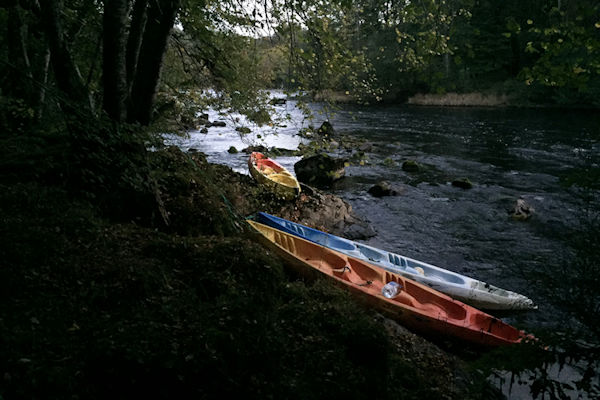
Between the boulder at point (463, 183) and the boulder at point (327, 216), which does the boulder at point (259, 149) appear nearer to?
the boulder at point (327, 216)

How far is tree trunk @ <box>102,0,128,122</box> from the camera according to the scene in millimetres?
3982

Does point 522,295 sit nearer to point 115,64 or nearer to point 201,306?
point 201,306

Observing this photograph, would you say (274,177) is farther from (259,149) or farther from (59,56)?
(59,56)

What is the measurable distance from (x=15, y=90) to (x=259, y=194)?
5.40 metres

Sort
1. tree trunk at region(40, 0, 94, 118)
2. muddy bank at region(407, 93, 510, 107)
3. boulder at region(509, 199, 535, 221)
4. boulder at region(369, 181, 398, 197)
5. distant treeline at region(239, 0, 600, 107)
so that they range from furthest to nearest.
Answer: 1. muddy bank at region(407, 93, 510, 107)
2. boulder at region(369, 181, 398, 197)
3. boulder at region(509, 199, 535, 221)
4. tree trunk at region(40, 0, 94, 118)
5. distant treeline at region(239, 0, 600, 107)

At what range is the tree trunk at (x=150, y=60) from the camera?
4.90 m

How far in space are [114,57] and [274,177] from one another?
7077 millimetres

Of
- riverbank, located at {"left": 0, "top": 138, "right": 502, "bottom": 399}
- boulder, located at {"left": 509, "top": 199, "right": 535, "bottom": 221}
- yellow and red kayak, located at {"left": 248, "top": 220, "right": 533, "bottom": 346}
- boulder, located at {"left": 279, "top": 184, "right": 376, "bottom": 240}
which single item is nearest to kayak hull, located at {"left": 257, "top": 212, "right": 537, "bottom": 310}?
yellow and red kayak, located at {"left": 248, "top": 220, "right": 533, "bottom": 346}

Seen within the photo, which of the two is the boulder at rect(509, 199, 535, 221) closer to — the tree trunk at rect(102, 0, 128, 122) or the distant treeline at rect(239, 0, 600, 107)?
the distant treeline at rect(239, 0, 600, 107)

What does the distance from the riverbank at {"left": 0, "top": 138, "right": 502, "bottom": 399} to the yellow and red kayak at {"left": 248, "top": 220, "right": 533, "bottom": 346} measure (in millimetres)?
747

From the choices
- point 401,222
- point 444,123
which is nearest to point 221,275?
point 401,222

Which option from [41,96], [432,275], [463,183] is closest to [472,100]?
[463,183]

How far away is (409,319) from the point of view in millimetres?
5734

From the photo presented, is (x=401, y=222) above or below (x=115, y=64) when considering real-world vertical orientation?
below
